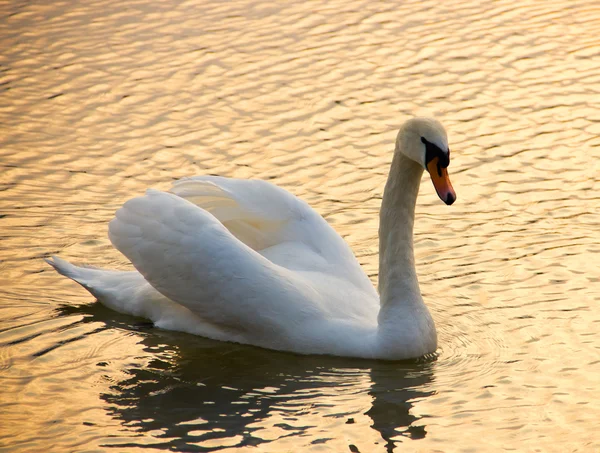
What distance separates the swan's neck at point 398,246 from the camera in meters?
8.70

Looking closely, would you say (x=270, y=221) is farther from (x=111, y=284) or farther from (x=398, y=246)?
(x=111, y=284)

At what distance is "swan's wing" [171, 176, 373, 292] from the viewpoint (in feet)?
31.1

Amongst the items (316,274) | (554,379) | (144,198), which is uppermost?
(144,198)

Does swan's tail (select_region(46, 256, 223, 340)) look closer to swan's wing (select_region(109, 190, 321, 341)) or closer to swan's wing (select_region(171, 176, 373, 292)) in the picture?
swan's wing (select_region(109, 190, 321, 341))

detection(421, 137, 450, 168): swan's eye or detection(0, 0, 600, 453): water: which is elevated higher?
detection(421, 137, 450, 168): swan's eye

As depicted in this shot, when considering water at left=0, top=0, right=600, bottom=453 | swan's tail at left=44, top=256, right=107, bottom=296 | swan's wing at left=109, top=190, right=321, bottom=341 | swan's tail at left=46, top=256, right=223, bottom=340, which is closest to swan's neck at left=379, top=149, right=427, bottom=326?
water at left=0, top=0, right=600, bottom=453

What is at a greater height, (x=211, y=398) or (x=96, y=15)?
(x=96, y=15)

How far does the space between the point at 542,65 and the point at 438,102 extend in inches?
71.9

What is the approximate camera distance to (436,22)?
650 inches

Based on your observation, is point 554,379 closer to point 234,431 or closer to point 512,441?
point 512,441

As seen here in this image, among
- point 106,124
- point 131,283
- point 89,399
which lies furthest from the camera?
point 106,124

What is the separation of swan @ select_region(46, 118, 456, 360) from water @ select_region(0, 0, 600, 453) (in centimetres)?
19

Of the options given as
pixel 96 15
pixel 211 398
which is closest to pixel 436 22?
pixel 96 15

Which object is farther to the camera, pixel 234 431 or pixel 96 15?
pixel 96 15
